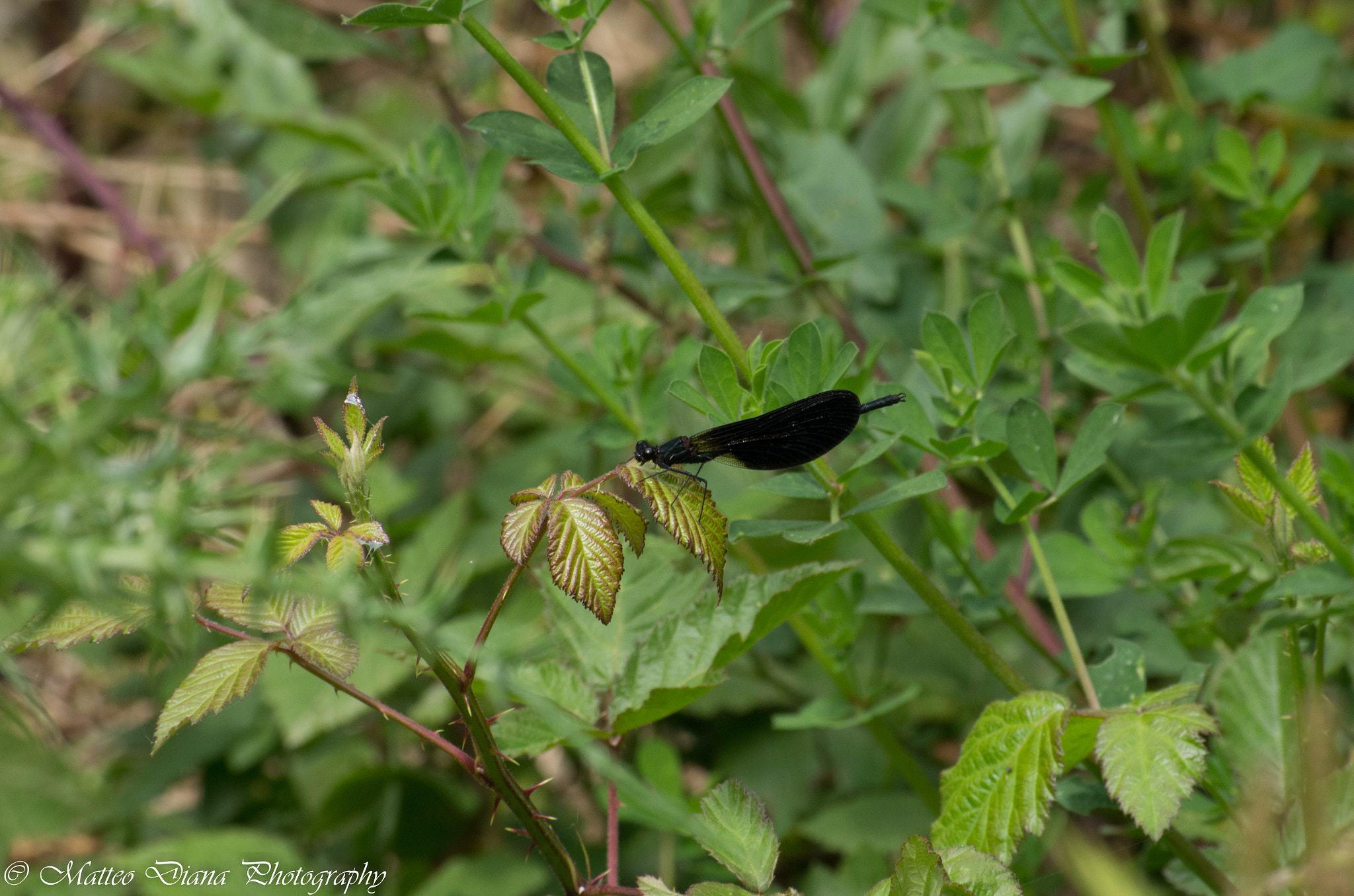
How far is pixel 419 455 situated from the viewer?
2264mm

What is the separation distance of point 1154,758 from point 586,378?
724mm

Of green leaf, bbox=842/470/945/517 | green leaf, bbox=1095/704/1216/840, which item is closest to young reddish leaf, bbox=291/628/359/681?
green leaf, bbox=842/470/945/517

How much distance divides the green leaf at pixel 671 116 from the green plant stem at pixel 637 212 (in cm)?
2

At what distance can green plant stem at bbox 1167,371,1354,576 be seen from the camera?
0.85m

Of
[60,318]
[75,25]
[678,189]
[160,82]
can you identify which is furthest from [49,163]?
[60,318]

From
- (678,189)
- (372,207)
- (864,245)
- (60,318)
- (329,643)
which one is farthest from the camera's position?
(372,207)

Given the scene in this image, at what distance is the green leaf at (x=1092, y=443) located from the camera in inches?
39.1

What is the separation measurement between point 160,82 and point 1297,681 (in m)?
2.43

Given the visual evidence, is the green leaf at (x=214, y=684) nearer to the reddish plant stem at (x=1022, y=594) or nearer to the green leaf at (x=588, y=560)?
the green leaf at (x=588, y=560)

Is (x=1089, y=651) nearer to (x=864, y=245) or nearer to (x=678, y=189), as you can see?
(x=864, y=245)

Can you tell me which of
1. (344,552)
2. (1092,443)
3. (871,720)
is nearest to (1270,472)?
(1092,443)

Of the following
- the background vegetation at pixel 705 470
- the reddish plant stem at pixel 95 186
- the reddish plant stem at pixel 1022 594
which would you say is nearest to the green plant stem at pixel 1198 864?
the background vegetation at pixel 705 470

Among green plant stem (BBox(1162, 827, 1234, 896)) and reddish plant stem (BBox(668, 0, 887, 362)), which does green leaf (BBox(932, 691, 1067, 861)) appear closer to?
green plant stem (BBox(1162, 827, 1234, 896))

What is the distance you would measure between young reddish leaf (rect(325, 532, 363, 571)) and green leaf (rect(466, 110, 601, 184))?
40cm
